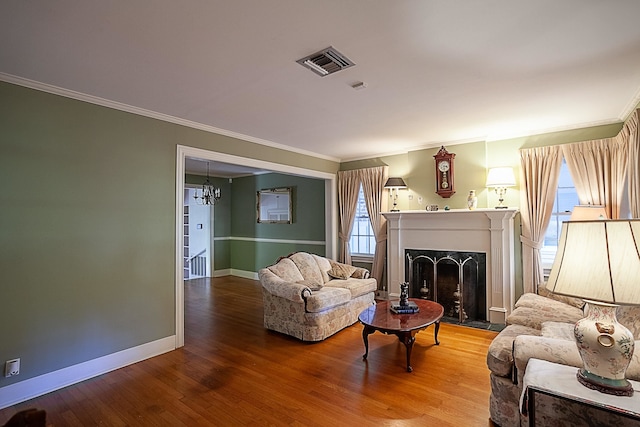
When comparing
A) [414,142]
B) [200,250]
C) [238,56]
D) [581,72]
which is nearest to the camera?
[238,56]

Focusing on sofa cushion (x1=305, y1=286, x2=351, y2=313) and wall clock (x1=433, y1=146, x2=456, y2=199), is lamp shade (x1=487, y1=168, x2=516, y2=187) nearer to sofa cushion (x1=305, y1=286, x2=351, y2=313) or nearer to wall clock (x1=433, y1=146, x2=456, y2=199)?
wall clock (x1=433, y1=146, x2=456, y2=199)

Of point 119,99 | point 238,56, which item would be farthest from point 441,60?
point 119,99

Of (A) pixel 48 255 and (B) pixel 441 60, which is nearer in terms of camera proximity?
(B) pixel 441 60

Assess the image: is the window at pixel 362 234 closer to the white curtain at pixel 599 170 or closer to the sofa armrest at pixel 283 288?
the sofa armrest at pixel 283 288

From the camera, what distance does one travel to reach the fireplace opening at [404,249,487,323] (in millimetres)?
4535

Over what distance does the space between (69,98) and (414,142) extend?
→ 428 cm

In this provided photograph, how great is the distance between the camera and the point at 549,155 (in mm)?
4172

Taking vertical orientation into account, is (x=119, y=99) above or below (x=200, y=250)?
above

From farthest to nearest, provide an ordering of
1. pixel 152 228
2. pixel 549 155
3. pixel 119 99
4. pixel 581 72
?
pixel 549 155 → pixel 152 228 → pixel 119 99 → pixel 581 72

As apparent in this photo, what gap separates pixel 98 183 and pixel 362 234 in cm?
431

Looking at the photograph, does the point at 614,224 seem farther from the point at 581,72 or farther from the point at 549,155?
the point at 549,155

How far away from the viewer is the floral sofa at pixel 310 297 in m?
3.74

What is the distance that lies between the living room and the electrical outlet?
39mm

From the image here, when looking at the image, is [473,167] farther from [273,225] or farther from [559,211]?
[273,225]
